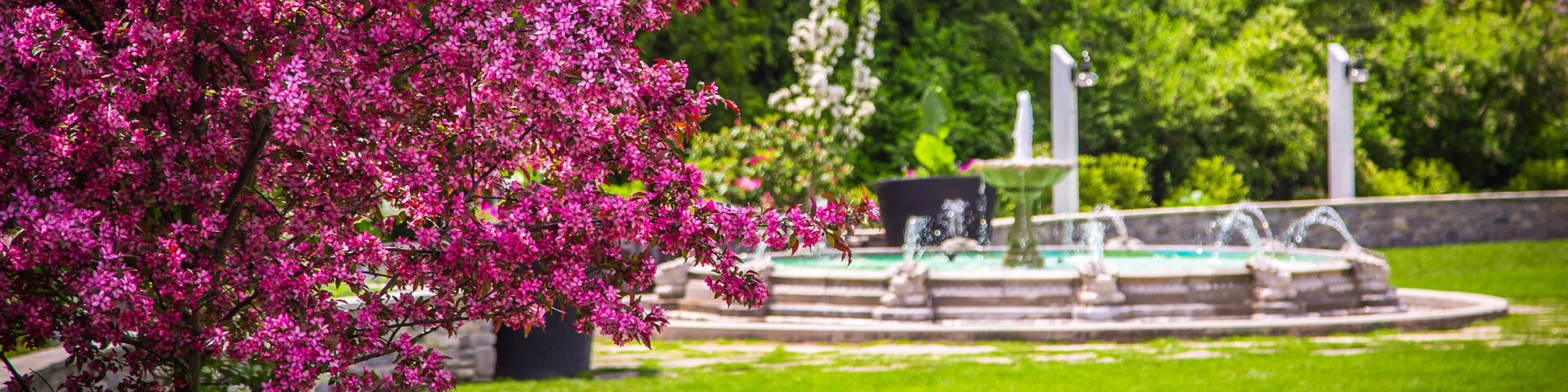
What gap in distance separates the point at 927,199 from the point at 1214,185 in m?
7.62

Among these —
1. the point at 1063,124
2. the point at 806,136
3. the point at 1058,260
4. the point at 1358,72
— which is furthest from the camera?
the point at 1358,72

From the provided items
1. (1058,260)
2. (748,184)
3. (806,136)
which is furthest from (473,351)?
(806,136)

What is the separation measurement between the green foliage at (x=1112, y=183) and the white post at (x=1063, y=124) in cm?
203

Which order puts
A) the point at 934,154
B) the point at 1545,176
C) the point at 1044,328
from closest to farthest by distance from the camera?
the point at 1044,328 < the point at 934,154 < the point at 1545,176

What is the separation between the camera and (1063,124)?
15914mm

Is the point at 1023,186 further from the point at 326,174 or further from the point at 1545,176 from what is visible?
the point at 1545,176

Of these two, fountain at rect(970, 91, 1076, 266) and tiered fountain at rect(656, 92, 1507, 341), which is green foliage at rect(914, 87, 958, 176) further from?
tiered fountain at rect(656, 92, 1507, 341)

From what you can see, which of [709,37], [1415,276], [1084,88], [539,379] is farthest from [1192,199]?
[539,379]

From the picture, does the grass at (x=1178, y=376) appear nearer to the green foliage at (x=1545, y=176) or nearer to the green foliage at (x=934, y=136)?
the green foliage at (x=934, y=136)

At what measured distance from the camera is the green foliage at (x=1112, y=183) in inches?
736

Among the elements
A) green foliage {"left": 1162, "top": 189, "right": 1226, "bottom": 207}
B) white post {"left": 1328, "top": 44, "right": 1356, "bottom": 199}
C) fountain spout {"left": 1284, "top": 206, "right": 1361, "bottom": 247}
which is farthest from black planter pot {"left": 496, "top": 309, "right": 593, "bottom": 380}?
white post {"left": 1328, "top": 44, "right": 1356, "bottom": 199}

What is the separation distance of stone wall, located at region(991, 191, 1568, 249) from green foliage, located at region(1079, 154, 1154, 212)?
123 centimetres

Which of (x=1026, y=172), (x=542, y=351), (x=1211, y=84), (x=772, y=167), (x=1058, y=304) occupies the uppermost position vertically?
(x=1211, y=84)

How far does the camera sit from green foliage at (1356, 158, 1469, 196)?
69.8 ft
